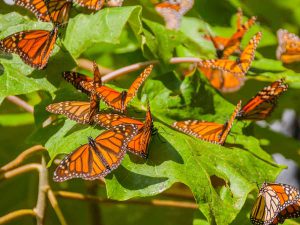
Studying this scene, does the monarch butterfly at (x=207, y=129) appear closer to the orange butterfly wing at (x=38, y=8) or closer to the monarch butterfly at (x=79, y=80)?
the monarch butterfly at (x=79, y=80)

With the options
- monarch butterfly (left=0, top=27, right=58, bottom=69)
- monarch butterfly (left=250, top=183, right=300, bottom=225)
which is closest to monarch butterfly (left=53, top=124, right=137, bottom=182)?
monarch butterfly (left=0, top=27, right=58, bottom=69)

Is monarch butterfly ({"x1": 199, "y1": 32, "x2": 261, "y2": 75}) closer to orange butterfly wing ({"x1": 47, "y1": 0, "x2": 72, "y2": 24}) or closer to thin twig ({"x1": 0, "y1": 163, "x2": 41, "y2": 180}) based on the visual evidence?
orange butterfly wing ({"x1": 47, "y1": 0, "x2": 72, "y2": 24})

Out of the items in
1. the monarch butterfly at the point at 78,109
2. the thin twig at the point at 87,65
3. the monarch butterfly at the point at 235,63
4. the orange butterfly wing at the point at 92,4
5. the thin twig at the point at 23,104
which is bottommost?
the thin twig at the point at 87,65

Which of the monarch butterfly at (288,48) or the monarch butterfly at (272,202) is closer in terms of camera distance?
the monarch butterfly at (272,202)

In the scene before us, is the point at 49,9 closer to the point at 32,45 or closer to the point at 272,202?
the point at 32,45

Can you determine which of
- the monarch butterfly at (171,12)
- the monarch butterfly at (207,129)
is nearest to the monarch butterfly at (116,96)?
the monarch butterfly at (207,129)

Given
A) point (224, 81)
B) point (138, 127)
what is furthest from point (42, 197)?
point (224, 81)
